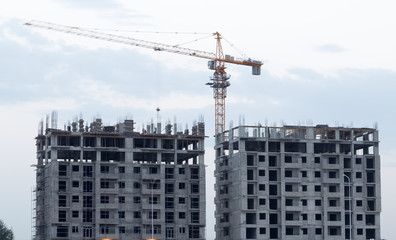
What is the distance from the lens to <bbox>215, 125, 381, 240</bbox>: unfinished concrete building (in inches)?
6230

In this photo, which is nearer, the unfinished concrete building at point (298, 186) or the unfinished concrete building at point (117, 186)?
→ the unfinished concrete building at point (117, 186)

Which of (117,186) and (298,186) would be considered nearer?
(117,186)

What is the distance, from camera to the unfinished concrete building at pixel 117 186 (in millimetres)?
151000

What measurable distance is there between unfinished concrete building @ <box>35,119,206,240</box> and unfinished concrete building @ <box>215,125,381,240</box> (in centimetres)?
789

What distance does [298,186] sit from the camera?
160 metres

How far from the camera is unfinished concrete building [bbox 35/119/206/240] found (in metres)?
151

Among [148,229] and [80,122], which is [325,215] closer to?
[148,229]

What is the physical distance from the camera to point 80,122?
511 feet

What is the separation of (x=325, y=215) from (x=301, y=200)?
531 cm

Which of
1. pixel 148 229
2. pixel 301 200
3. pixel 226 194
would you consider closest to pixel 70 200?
pixel 148 229

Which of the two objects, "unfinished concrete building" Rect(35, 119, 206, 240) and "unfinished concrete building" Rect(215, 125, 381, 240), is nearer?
"unfinished concrete building" Rect(35, 119, 206, 240)

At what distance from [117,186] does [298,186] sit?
113 feet

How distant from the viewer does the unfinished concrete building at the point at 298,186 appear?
158250mm

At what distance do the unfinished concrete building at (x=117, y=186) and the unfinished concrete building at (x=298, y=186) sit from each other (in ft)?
25.9
